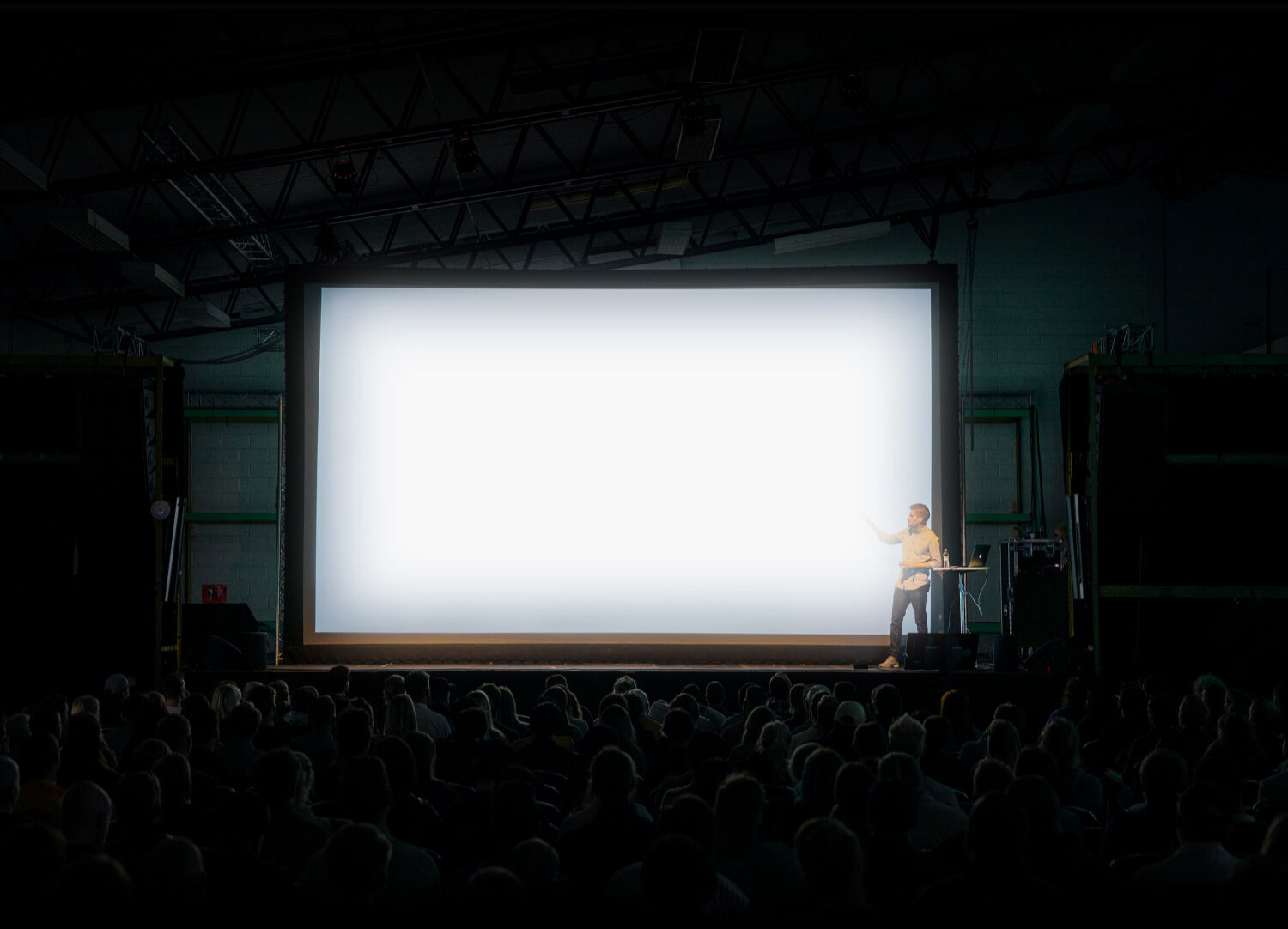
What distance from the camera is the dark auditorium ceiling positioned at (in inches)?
403

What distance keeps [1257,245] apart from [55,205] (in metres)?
17.6

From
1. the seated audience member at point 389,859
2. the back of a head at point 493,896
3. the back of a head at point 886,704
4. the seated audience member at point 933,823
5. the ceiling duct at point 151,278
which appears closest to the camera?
the back of a head at point 493,896

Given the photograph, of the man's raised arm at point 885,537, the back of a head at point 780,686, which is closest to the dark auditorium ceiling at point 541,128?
the man's raised arm at point 885,537

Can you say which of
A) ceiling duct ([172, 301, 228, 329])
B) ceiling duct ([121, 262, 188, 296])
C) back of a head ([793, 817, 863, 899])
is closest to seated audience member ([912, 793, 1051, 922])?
back of a head ([793, 817, 863, 899])

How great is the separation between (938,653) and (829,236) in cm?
925

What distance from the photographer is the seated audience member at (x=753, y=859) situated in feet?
9.89

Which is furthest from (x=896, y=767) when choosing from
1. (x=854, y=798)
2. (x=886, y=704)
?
(x=886, y=704)

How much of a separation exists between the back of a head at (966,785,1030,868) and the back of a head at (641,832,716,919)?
2.28 feet

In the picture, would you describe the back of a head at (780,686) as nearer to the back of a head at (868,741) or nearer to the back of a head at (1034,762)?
the back of a head at (868,741)

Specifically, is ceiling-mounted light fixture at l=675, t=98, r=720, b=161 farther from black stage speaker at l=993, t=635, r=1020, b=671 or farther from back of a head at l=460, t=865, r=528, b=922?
back of a head at l=460, t=865, r=528, b=922

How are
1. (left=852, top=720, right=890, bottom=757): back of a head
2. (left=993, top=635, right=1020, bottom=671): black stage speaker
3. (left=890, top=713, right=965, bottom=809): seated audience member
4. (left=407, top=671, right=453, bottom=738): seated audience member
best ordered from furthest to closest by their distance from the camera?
1. (left=993, top=635, right=1020, bottom=671): black stage speaker
2. (left=407, top=671, right=453, bottom=738): seated audience member
3. (left=890, top=713, right=965, bottom=809): seated audience member
4. (left=852, top=720, right=890, bottom=757): back of a head

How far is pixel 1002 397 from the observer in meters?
17.2

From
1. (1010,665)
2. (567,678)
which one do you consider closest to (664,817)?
(567,678)

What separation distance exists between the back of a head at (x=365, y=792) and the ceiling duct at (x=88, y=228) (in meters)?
10.3
